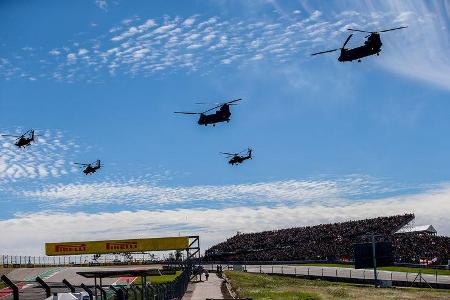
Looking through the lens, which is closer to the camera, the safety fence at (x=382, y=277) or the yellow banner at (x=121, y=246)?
the safety fence at (x=382, y=277)

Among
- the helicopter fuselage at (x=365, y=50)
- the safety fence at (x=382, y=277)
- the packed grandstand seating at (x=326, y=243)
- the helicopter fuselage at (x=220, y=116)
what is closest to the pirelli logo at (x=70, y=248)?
the safety fence at (x=382, y=277)

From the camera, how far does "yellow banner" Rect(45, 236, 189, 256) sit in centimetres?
6875

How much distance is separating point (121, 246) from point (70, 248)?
6.57m

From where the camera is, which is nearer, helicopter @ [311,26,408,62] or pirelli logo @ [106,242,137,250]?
helicopter @ [311,26,408,62]

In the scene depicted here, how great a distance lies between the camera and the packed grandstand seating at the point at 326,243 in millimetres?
67875

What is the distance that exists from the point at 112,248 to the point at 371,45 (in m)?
46.7

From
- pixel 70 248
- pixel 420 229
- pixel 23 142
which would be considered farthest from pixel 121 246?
pixel 420 229

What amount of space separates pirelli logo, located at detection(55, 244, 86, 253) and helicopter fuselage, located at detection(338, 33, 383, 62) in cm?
4676

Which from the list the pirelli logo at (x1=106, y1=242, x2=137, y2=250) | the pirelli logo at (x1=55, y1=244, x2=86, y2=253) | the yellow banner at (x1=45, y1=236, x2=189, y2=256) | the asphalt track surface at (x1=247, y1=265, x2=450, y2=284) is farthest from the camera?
the pirelli logo at (x1=55, y1=244, x2=86, y2=253)

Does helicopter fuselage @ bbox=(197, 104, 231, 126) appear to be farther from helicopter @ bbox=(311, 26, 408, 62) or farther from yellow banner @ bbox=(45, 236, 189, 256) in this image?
yellow banner @ bbox=(45, 236, 189, 256)

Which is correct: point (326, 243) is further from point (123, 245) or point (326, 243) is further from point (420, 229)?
point (123, 245)

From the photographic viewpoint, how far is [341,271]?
64.1 m

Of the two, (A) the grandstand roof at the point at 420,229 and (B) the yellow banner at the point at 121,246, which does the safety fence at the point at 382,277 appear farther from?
(A) the grandstand roof at the point at 420,229

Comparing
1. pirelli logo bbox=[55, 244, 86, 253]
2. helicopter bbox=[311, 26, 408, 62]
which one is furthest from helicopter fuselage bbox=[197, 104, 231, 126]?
pirelli logo bbox=[55, 244, 86, 253]
